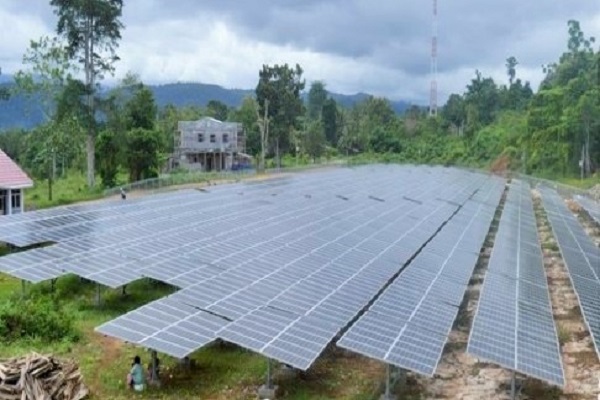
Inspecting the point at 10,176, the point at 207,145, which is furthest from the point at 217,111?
the point at 10,176

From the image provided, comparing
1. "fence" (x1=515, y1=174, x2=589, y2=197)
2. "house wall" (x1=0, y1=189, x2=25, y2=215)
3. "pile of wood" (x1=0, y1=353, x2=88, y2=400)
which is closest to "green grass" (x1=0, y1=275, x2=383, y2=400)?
"pile of wood" (x1=0, y1=353, x2=88, y2=400)

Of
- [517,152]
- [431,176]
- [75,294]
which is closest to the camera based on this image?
[75,294]

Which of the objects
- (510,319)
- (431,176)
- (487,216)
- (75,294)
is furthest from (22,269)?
(431,176)

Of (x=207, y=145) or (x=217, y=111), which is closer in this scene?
(x=207, y=145)

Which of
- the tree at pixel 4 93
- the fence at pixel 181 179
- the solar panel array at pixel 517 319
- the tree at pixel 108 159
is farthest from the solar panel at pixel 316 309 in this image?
the tree at pixel 108 159

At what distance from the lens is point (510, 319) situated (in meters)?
17.6

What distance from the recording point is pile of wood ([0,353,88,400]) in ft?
45.9

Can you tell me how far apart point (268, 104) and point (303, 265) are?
69152 millimetres

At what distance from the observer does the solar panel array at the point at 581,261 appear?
19.2m

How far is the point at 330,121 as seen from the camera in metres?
119

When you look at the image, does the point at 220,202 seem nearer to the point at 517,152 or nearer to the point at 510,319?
the point at 510,319

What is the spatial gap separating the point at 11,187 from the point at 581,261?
30723 mm

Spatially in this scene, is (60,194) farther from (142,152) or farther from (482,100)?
(482,100)

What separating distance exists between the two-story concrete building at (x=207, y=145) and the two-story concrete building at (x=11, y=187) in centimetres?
4570
